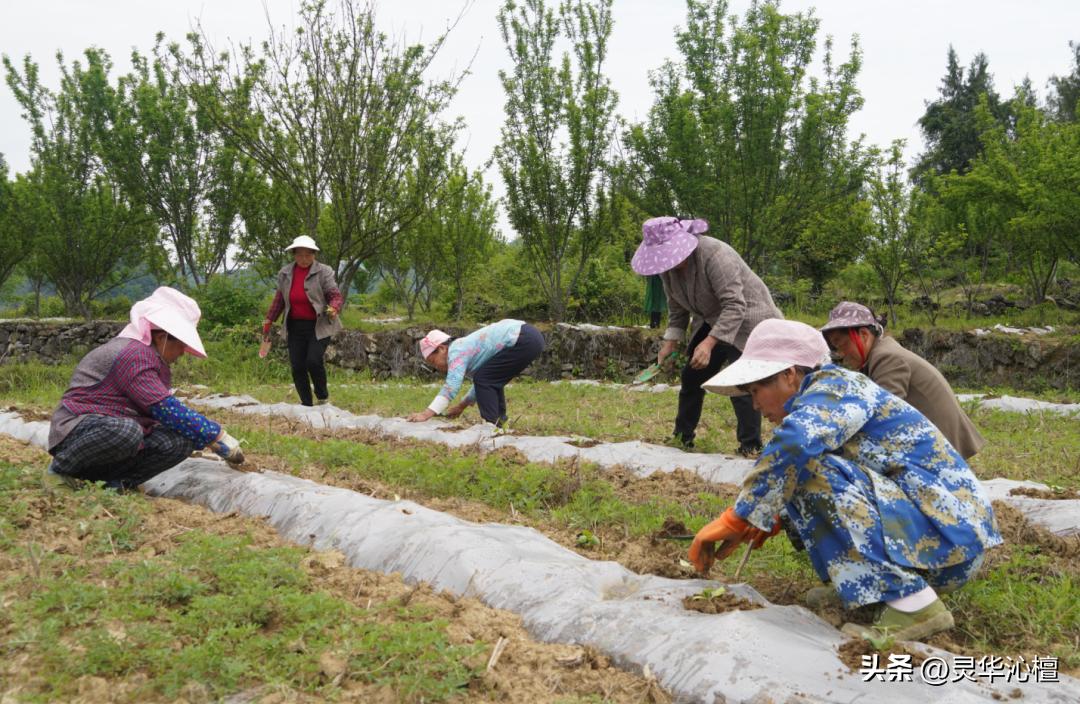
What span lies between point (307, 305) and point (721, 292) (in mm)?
4113

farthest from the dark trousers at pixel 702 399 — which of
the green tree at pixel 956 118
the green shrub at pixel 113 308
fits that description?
the green tree at pixel 956 118

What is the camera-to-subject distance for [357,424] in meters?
6.81

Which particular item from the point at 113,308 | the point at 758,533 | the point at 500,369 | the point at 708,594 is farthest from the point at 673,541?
the point at 113,308

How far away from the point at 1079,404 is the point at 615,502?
7027 millimetres

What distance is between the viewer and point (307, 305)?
744cm

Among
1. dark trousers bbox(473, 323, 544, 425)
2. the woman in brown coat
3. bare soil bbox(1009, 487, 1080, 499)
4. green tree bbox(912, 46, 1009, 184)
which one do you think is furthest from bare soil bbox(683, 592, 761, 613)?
green tree bbox(912, 46, 1009, 184)

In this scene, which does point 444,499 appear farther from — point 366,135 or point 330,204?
point 330,204

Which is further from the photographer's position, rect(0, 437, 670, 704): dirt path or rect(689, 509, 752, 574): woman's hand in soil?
rect(689, 509, 752, 574): woman's hand in soil

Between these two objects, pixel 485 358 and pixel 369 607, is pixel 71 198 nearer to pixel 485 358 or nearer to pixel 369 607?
pixel 485 358

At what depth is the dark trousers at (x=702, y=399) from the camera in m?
5.23

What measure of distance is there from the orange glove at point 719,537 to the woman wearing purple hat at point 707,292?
2380 millimetres

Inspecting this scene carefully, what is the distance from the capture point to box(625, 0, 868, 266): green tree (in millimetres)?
13031

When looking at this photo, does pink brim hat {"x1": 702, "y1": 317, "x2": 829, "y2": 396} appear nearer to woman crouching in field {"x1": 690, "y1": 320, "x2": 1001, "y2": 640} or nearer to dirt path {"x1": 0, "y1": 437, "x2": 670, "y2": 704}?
woman crouching in field {"x1": 690, "y1": 320, "x2": 1001, "y2": 640}

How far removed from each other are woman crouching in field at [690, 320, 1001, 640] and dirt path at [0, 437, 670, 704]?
2.06ft
